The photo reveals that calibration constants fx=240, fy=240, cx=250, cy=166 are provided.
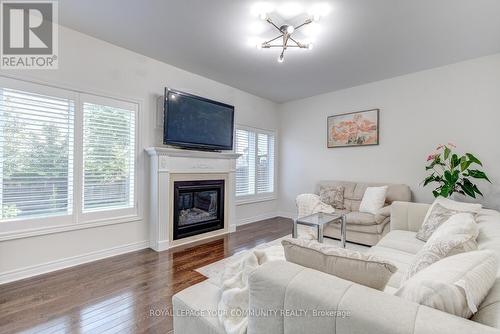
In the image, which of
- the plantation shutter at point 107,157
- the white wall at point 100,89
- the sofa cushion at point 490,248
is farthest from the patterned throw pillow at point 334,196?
the plantation shutter at point 107,157

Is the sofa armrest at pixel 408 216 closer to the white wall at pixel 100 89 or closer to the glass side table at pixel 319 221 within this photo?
the glass side table at pixel 319 221

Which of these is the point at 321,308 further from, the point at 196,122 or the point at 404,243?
the point at 196,122

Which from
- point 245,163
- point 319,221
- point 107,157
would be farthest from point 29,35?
point 319,221

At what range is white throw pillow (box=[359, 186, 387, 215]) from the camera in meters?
3.77

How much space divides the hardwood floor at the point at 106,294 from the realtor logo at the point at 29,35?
7.42 ft

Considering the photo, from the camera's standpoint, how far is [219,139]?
4203 mm

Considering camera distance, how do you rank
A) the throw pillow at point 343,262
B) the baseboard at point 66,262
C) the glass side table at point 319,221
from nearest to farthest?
the throw pillow at point 343,262, the baseboard at point 66,262, the glass side table at point 319,221

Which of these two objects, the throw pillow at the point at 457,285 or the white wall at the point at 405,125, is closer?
the throw pillow at the point at 457,285

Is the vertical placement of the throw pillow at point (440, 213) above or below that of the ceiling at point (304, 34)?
below

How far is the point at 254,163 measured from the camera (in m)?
5.27

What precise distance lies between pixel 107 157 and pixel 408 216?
3.79 meters

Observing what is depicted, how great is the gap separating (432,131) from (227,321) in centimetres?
423

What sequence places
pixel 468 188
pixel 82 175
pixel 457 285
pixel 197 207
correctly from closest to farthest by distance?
pixel 457 285
pixel 82 175
pixel 468 188
pixel 197 207

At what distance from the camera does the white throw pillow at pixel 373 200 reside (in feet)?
Answer: 12.4
